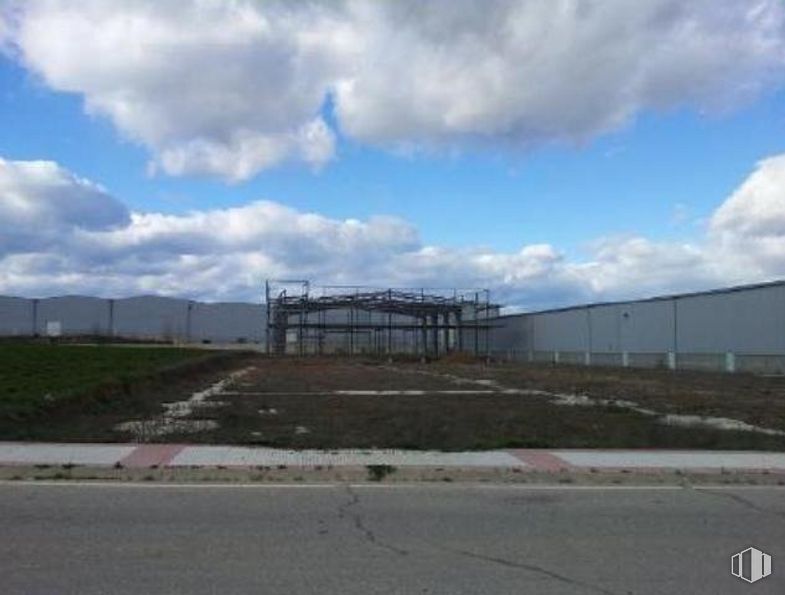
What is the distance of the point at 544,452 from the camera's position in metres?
14.6

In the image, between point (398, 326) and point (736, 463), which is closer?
point (736, 463)

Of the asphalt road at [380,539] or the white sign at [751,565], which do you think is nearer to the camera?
the asphalt road at [380,539]

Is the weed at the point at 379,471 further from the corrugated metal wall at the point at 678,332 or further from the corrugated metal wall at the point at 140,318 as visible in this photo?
the corrugated metal wall at the point at 140,318

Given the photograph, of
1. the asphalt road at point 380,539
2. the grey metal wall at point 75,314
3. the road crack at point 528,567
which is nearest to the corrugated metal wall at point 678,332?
the asphalt road at point 380,539

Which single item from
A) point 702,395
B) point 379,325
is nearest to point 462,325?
point 379,325

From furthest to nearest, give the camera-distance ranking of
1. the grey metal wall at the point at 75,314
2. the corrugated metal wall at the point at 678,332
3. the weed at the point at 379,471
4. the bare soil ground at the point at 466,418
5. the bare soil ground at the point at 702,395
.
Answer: the grey metal wall at the point at 75,314
the corrugated metal wall at the point at 678,332
the bare soil ground at the point at 702,395
the bare soil ground at the point at 466,418
the weed at the point at 379,471

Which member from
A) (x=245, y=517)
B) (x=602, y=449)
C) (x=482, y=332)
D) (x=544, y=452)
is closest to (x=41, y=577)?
(x=245, y=517)

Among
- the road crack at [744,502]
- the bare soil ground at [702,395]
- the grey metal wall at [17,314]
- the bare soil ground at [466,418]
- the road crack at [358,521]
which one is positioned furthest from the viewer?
the grey metal wall at [17,314]

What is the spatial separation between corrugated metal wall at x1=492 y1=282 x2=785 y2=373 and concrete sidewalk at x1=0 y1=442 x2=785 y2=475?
130ft

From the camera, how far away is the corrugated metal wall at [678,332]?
52938 mm

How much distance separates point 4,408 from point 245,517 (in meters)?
10.4

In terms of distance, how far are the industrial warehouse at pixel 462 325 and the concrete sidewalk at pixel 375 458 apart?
1563 inches

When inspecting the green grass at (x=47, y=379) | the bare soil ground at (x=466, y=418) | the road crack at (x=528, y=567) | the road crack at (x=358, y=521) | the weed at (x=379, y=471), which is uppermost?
the green grass at (x=47, y=379)

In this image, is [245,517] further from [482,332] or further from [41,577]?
[482,332]
